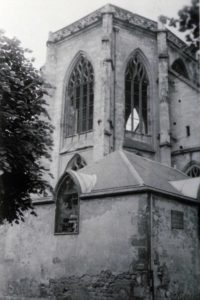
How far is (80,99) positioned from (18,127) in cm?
1548

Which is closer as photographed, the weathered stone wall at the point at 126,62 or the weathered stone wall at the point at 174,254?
the weathered stone wall at the point at 174,254

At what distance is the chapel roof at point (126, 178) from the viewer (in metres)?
11.9

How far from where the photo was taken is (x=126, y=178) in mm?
12383

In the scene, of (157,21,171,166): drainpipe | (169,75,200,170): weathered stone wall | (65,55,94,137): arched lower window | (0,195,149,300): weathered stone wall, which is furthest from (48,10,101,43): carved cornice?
(0,195,149,300): weathered stone wall

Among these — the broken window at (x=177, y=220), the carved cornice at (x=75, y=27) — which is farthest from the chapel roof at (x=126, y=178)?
the carved cornice at (x=75, y=27)

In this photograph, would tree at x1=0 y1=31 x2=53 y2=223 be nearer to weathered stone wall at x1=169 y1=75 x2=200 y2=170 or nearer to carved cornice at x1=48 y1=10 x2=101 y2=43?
weathered stone wall at x1=169 y1=75 x2=200 y2=170

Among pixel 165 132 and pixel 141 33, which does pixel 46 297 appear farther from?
pixel 141 33

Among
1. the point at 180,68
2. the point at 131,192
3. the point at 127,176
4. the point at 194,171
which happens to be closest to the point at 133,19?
the point at 180,68

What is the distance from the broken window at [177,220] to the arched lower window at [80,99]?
1243 cm

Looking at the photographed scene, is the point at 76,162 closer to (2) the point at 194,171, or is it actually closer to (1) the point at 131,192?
(2) the point at 194,171

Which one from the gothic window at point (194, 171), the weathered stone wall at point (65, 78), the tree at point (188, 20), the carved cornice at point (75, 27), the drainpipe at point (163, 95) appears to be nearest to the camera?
the tree at point (188, 20)

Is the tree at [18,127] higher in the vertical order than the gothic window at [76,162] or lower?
lower

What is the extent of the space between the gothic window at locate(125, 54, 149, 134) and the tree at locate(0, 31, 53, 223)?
1390 centimetres

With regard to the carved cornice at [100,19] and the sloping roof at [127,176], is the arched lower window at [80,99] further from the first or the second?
the sloping roof at [127,176]
